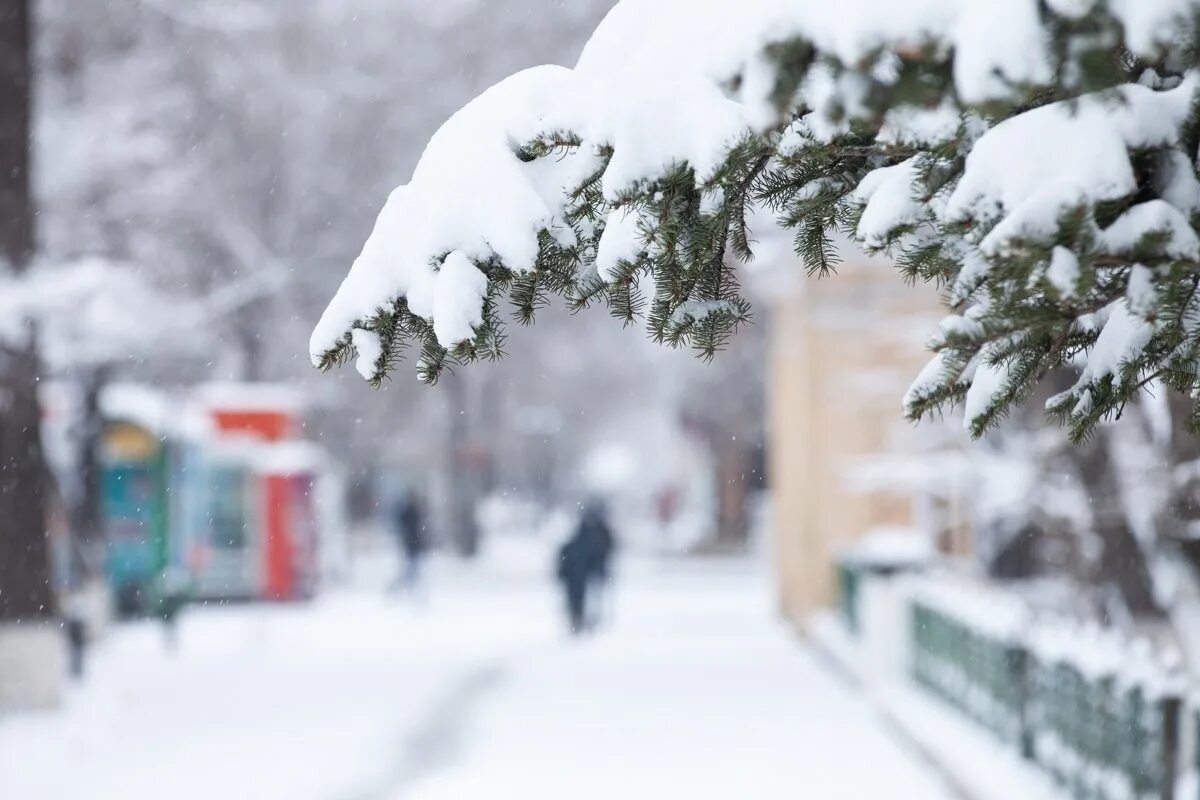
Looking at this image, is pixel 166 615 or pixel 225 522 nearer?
pixel 166 615

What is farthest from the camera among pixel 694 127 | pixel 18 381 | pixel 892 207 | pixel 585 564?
pixel 585 564

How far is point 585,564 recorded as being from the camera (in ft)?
67.4

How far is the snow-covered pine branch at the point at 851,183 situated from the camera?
2.64m

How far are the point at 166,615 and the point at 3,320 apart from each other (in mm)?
6610

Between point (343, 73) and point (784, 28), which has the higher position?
point (343, 73)

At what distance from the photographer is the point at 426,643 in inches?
772

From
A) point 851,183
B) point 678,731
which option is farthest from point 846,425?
point 851,183

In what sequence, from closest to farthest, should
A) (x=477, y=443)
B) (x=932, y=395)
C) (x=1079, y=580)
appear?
1. (x=932, y=395)
2. (x=1079, y=580)
3. (x=477, y=443)

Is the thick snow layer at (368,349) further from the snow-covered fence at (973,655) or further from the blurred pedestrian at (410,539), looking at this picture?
the blurred pedestrian at (410,539)

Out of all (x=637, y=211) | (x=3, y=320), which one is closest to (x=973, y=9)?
(x=637, y=211)

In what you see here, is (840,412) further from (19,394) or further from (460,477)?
(460,477)

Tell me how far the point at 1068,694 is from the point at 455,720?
5609 mm

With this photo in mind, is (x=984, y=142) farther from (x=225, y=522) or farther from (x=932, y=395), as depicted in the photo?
(x=225, y=522)

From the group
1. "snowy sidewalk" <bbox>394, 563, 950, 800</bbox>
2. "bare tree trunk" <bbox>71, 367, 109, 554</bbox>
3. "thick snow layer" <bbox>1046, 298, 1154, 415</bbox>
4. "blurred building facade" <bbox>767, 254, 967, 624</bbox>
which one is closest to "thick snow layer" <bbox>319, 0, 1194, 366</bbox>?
"thick snow layer" <bbox>1046, 298, 1154, 415</bbox>
